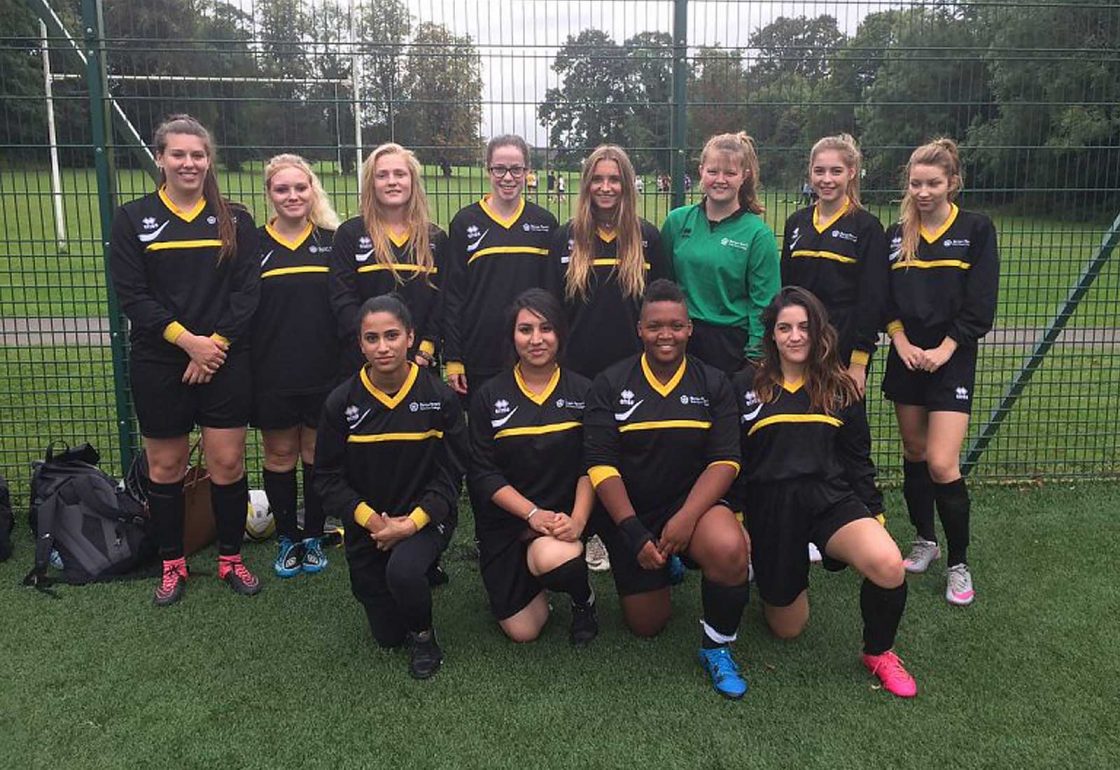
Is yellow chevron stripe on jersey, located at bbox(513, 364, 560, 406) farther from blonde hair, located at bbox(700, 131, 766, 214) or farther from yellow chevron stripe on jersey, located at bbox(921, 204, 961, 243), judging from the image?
yellow chevron stripe on jersey, located at bbox(921, 204, 961, 243)

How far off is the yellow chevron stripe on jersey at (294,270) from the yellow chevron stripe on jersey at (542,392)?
1166 mm

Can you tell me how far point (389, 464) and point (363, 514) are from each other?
0.78 ft

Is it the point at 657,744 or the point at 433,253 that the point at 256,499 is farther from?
the point at 657,744

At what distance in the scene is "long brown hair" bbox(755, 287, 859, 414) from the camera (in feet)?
12.0

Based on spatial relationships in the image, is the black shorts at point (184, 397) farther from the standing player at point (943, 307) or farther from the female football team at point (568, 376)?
the standing player at point (943, 307)

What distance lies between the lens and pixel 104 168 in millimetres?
5035

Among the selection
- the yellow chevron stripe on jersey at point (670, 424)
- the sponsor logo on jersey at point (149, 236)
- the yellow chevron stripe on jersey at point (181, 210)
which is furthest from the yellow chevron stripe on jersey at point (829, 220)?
the sponsor logo on jersey at point (149, 236)

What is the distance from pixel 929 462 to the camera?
4.31m

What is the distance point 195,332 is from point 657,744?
2.71 metres

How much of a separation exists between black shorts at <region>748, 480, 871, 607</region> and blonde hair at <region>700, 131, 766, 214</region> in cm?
140

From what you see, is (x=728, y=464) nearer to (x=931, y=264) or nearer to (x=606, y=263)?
(x=606, y=263)

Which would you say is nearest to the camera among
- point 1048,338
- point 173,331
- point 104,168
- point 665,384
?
point 665,384

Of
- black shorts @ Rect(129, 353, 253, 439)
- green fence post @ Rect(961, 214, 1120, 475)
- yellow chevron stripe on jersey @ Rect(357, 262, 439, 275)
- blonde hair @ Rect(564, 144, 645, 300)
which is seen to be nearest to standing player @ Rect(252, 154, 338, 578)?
black shorts @ Rect(129, 353, 253, 439)

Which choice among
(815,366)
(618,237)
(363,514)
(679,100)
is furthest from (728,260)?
(363,514)
